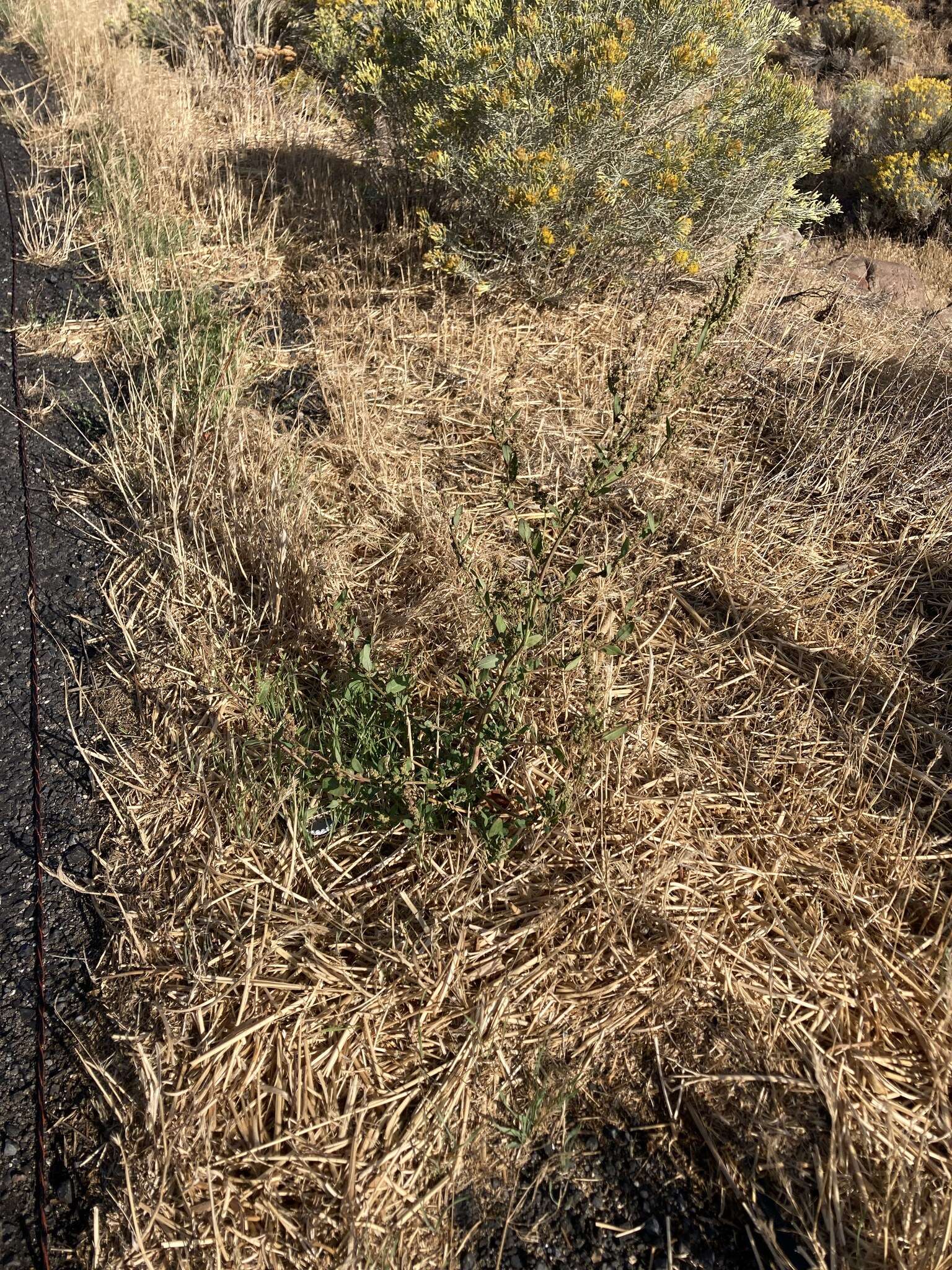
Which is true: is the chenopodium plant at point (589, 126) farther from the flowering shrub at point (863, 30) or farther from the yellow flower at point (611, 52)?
the flowering shrub at point (863, 30)

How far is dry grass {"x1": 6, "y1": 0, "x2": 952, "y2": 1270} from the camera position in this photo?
1719 mm

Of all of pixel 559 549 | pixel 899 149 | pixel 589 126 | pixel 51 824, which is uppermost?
pixel 899 149

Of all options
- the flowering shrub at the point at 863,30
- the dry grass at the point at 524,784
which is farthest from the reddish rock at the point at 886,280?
the flowering shrub at the point at 863,30

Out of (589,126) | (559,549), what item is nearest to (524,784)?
(559,549)

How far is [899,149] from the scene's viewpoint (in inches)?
283

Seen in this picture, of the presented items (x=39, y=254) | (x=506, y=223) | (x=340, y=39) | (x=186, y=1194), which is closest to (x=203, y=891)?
(x=186, y=1194)

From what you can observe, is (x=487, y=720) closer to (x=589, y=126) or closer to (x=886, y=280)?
(x=589, y=126)

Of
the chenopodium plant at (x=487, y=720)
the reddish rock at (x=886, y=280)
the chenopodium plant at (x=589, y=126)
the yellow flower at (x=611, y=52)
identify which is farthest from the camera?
the reddish rock at (x=886, y=280)

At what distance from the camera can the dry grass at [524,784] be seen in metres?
1.72

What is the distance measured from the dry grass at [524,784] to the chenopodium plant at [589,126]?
35 centimetres

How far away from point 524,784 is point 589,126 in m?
2.74

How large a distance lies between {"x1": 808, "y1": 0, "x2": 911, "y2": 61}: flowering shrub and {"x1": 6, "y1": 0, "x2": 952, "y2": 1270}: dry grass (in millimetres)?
7181

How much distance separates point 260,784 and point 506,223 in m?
2.70

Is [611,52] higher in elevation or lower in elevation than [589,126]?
higher
